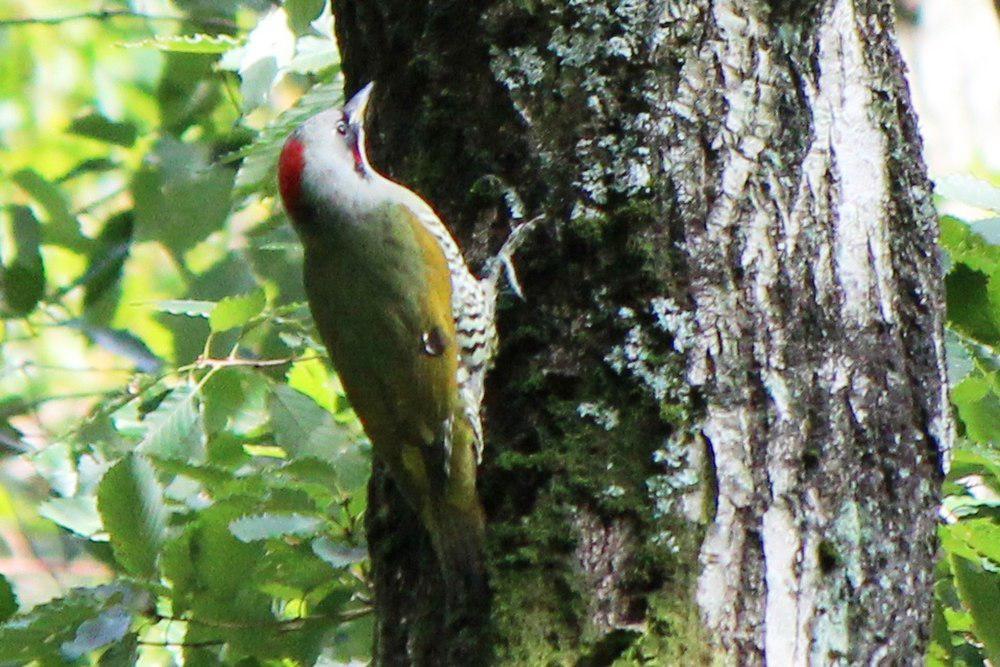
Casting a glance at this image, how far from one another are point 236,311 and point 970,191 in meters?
1.68

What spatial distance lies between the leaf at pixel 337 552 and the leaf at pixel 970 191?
1.44 metres

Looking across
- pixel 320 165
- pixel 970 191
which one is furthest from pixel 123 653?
pixel 970 191

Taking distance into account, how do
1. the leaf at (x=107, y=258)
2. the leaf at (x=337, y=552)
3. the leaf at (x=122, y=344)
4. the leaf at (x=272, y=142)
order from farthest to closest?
the leaf at (x=107, y=258), the leaf at (x=122, y=344), the leaf at (x=272, y=142), the leaf at (x=337, y=552)

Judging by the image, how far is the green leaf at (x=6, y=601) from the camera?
274 cm

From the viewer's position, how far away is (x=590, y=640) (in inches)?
75.5

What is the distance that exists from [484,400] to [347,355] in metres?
0.51

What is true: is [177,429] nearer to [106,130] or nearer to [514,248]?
[514,248]

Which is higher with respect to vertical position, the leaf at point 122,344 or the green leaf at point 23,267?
the green leaf at point 23,267

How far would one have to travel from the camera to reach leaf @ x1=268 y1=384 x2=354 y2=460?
113 inches

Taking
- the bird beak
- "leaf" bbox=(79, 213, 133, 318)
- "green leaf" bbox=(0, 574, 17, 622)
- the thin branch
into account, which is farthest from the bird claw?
the thin branch

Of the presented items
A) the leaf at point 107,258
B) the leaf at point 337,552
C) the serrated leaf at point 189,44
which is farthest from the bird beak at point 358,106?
the leaf at point 107,258

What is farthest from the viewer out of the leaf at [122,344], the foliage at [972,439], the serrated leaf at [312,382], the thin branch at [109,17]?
the thin branch at [109,17]

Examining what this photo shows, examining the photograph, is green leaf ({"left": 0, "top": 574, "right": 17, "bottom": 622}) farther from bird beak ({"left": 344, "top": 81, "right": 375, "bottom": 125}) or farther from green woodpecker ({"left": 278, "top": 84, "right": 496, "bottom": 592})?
bird beak ({"left": 344, "top": 81, "right": 375, "bottom": 125})

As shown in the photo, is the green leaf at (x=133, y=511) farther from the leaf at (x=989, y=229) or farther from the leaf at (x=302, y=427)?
the leaf at (x=989, y=229)
